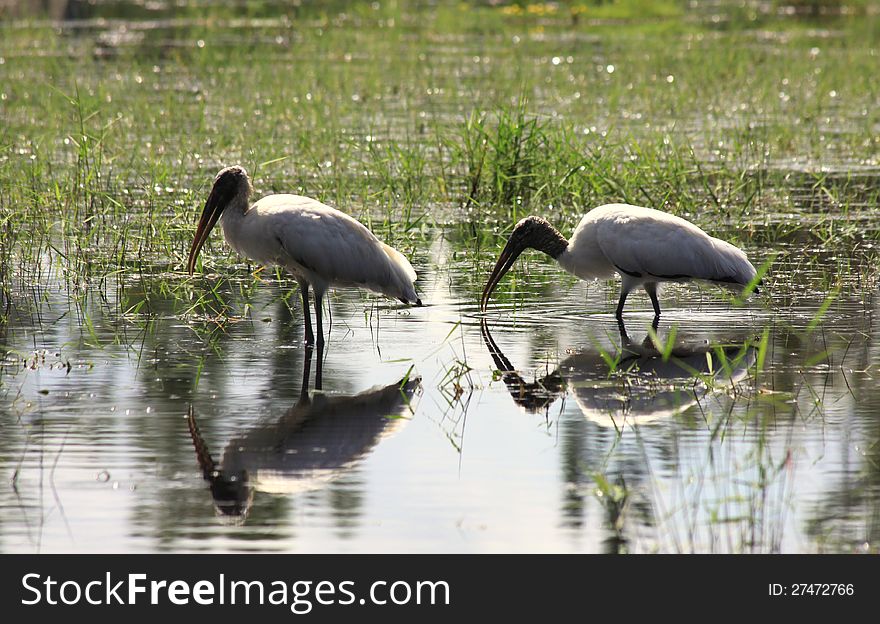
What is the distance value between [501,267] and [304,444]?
3.35 meters

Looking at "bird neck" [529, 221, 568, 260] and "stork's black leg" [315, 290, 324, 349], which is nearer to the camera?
"stork's black leg" [315, 290, 324, 349]

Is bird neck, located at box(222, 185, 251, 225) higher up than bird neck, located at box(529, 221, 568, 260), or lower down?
higher up

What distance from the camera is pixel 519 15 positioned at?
3158 centimetres

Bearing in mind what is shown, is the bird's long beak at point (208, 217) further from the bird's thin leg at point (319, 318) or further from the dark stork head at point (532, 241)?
the dark stork head at point (532, 241)

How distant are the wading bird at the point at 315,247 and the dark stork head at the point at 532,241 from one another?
1.05m

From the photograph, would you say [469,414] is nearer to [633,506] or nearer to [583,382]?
[583,382]

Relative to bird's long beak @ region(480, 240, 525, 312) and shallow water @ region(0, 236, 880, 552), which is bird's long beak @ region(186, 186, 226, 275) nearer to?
shallow water @ region(0, 236, 880, 552)

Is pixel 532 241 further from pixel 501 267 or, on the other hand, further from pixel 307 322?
pixel 307 322

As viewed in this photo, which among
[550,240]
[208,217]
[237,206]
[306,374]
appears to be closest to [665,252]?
[550,240]

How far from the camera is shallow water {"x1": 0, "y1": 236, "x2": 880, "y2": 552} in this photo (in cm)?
530

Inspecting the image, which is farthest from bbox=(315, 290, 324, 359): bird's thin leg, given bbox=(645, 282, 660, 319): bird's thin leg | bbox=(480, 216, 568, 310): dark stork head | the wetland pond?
bbox=(645, 282, 660, 319): bird's thin leg

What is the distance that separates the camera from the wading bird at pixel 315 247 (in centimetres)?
838

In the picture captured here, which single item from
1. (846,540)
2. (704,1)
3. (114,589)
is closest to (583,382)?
(846,540)

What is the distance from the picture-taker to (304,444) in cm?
636
